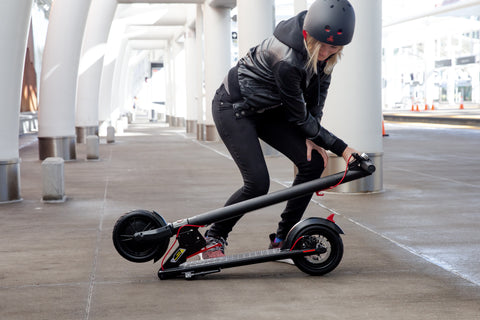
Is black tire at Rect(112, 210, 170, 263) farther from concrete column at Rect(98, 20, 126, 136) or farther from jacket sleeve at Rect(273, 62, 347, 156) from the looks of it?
→ concrete column at Rect(98, 20, 126, 136)

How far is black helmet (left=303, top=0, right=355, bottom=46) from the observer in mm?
4188

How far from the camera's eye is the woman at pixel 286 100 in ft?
14.1

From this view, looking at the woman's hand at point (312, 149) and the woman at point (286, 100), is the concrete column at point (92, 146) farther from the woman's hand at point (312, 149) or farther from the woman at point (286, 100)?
the woman's hand at point (312, 149)

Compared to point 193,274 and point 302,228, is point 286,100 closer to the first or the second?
point 302,228

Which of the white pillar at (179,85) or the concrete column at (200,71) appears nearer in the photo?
the concrete column at (200,71)

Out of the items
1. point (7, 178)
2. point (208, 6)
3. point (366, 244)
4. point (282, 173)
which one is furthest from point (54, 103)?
point (366, 244)

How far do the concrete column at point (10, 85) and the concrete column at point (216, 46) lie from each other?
14.8 meters

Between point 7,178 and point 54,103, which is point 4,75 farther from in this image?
point 54,103

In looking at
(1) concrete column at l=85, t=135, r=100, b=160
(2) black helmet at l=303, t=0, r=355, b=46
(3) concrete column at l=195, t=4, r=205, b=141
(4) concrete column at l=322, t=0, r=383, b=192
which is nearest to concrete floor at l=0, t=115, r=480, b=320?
(4) concrete column at l=322, t=0, r=383, b=192

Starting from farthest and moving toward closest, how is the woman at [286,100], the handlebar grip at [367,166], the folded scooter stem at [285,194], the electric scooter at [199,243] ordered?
the electric scooter at [199,243] → the folded scooter stem at [285,194] → the handlebar grip at [367,166] → the woman at [286,100]

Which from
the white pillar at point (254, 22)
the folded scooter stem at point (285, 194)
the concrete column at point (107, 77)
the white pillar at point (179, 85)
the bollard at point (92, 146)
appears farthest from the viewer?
the white pillar at point (179, 85)

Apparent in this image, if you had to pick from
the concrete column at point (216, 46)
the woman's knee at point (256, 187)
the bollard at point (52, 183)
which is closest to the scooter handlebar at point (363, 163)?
the woman's knee at point (256, 187)

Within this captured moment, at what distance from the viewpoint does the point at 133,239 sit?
4.68 meters

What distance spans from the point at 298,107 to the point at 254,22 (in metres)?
12.9
